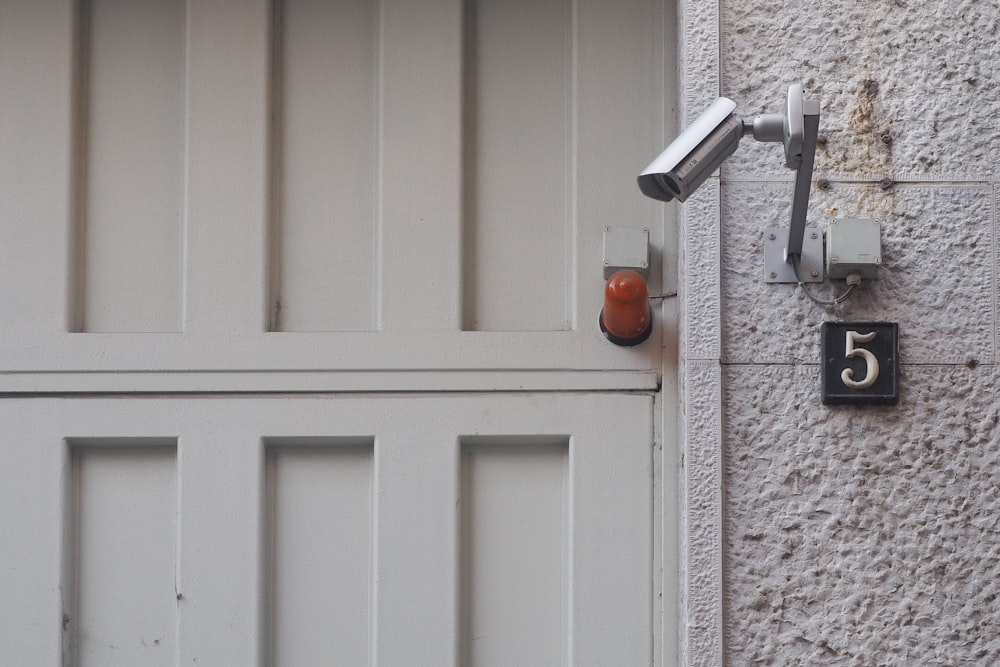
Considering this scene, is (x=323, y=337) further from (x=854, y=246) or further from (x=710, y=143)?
(x=854, y=246)

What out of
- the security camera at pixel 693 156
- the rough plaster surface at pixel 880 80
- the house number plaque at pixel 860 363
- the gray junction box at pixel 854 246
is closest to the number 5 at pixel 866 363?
the house number plaque at pixel 860 363

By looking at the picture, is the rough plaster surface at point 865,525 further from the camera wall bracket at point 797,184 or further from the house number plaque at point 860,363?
the camera wall bracket at point 797,184

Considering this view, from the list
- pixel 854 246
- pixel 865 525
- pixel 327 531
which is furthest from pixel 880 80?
pixel 327 531

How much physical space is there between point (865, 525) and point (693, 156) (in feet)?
2.26

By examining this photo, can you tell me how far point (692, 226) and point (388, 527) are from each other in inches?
29.1

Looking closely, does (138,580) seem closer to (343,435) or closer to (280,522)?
(280,522)

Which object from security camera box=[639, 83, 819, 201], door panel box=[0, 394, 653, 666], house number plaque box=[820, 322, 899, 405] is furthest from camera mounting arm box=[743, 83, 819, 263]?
door panel box=[0, 394, 653, 666]

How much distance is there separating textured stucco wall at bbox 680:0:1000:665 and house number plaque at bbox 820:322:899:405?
23 mm

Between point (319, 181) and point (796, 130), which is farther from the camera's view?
Result: point (319, 181)

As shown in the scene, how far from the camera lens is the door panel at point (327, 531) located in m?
1.52

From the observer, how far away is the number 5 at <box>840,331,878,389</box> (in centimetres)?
140

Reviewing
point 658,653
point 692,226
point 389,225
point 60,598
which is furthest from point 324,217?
point 658,653

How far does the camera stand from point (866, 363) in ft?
4.61

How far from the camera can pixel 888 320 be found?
1423mm
